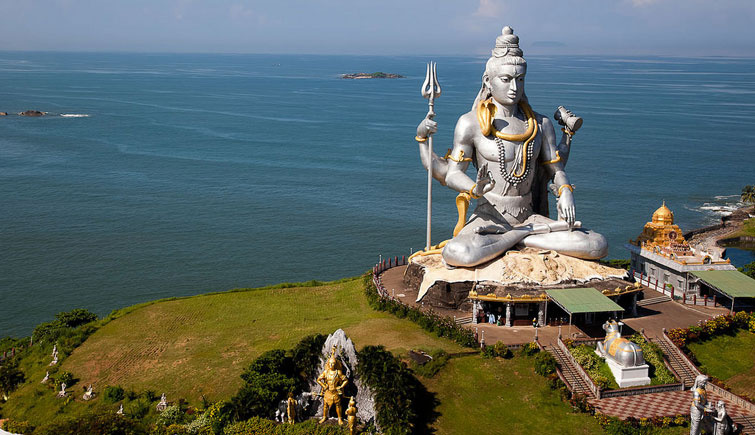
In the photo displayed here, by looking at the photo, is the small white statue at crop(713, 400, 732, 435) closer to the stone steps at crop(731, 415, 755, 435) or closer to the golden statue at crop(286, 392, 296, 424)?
the stone steps at crop(731, 415, 755, 435)

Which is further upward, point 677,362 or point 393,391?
point 393,391

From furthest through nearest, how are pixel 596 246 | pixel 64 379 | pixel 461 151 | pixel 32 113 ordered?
pixel 32 113
pixel 461 151
pixel 596 246
pixel 64 379

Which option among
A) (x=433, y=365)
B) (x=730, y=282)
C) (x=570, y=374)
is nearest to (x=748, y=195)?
(x=730, y=282)

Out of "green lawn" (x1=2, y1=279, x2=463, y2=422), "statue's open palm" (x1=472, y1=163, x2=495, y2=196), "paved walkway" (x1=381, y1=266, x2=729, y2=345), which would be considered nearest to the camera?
"green lawn" (x1=2, y1=279, x2=463, y2=422)

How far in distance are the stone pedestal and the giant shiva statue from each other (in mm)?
5767

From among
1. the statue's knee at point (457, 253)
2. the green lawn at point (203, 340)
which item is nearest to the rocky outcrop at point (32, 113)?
the green lawn at point (203, 340)

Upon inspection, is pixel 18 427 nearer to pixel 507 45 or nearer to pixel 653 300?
pixel 507 45

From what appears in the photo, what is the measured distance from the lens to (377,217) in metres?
47.2

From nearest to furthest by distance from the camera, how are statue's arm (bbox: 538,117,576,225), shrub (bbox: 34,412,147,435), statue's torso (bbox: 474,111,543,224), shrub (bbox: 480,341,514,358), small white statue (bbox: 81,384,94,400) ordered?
shrub (bbox: 34,412,147,435), small white statue (bbox: 81,384,94,400), shrub (bbox: 480,341,514,358), statue's torso (bbox: 474,111,543,224), statue's arm (bbox: 538,117,576,225)

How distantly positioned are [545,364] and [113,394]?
12.8 metres

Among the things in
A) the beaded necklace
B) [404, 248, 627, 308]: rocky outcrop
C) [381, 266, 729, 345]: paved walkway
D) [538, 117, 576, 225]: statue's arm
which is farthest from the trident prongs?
[381, 266, 729, 345]: paved walkway

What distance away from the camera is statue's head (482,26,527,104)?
25.1m

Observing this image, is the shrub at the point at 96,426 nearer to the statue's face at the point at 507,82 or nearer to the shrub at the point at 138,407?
the shrub at the point at 138,407

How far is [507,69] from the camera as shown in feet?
82.4
